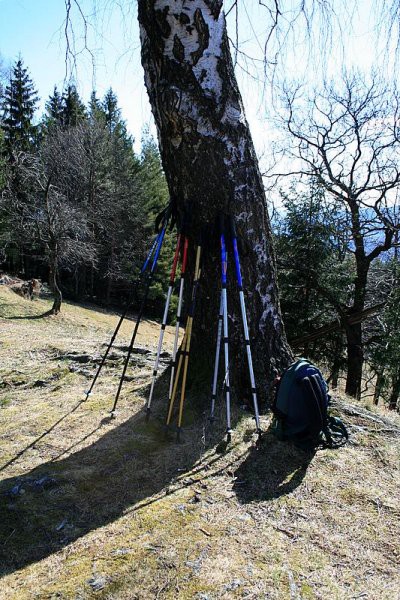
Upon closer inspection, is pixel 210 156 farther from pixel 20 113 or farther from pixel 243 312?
pixel 20 113

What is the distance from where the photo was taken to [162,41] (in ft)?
10.2

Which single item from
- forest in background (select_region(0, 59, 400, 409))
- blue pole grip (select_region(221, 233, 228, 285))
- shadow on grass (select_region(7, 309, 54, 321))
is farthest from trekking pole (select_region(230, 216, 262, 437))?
shadow on grass (select_region(7, 309, 54, 321))

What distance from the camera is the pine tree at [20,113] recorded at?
77.5 ft

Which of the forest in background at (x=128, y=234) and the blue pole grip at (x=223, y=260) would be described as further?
the forest in background at (x=128, y=234)

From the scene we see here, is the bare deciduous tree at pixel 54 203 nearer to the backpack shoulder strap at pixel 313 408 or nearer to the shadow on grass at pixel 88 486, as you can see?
the shadow on grass at pixel 88 486

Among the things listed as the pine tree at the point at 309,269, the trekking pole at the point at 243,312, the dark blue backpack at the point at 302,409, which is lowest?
the dark blue backpack at the point at 302,409

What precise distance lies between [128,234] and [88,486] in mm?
22418

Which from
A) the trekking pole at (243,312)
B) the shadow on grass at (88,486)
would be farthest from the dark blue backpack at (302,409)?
the shadow on grass at (88,486)

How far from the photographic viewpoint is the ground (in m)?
1.92

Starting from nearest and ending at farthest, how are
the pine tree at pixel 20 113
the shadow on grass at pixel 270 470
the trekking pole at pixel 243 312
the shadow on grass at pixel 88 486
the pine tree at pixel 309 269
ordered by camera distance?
the shadow on grass at pixel 88 486 → the shadow on grass at pixel 270 470 → the trekking pole at pixel 243 312 → the pine tree at pixel 309 269 → the pine tree at pixel 20 113

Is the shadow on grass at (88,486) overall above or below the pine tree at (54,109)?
below

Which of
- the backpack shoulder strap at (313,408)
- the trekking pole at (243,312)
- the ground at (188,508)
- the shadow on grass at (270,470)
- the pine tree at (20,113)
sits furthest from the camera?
the pine tree at (20,113)

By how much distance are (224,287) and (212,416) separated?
3.26ft

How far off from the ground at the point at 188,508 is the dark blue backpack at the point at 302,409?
0.34 feet
